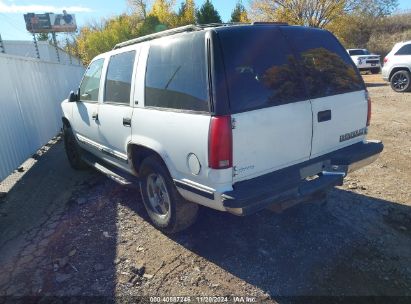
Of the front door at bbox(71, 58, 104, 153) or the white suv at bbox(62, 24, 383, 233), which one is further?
the front door at bbox(71, 58, 104, 153)

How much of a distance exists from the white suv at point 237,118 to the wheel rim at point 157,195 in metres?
0.01

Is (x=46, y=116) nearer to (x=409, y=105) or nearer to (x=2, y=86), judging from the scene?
(x=2, y=86)

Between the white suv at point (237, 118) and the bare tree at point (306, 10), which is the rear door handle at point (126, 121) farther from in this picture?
the bare tree at point (306, 10)

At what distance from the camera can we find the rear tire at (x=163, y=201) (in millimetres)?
3459

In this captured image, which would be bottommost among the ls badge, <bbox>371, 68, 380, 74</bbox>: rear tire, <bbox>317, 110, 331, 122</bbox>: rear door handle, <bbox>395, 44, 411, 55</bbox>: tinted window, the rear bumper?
<bbox>371, 68, 380, 74</bbox>: rear tire

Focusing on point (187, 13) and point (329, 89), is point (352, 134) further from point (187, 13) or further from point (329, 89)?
point (187, 13)

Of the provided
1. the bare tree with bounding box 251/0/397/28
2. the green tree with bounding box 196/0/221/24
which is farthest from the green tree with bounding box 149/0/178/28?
the bare tree with bounding box 251/0/397/28

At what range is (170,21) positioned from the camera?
4016 centimetres

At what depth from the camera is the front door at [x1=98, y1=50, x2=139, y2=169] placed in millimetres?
3908

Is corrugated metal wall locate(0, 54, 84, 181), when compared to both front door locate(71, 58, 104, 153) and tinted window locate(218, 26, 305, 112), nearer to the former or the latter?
front door locate(71, 58, 104, 153)

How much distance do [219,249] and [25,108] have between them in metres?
5.93

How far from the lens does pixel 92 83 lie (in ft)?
16.6

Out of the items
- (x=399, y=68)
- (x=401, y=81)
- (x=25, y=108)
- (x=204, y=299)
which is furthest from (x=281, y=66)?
(x=401, y=81)

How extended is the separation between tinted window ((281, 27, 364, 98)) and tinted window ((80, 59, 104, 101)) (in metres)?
2.80
